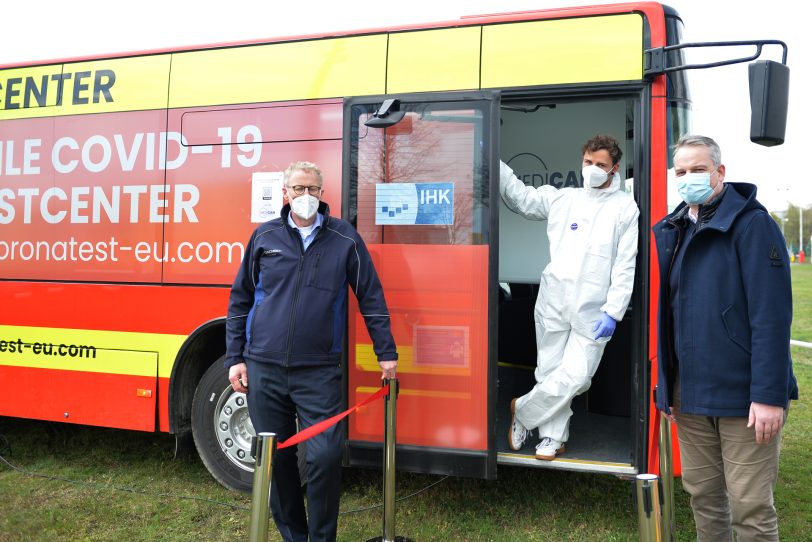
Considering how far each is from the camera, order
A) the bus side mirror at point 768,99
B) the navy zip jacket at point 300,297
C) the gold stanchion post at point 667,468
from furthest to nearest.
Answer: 1. the navy zip jacket at point 300,297
2. the bus side mirror at point 768,99
3. the gold stanchion post at point 667,468

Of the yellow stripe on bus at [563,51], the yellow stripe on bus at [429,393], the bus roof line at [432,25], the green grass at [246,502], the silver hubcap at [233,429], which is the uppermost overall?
the bus roof line at [432,25]

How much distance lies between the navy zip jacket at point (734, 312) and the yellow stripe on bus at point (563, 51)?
1201 millimetres

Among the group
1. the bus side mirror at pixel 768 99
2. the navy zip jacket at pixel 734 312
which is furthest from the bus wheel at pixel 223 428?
the bus side mirror at pixel 768 99

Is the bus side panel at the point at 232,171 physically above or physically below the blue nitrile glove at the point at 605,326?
above

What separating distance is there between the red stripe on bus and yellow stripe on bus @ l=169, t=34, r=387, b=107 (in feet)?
4.05

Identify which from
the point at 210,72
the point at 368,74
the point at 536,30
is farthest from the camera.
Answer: the point at 210,72

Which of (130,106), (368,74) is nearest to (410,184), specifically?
(368,74)

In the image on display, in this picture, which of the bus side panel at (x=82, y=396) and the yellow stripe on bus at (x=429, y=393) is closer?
the yellow stripe on bus at (x=429, y=393)

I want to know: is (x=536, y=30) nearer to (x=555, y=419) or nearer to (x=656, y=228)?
(x=656, y=228)

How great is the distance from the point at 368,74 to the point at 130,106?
1.66m

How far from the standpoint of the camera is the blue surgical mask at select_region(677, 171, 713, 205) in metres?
2.59

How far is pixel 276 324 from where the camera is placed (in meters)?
3.10

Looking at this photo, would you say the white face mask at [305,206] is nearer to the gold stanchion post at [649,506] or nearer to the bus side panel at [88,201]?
the bus side panel at [88,201]

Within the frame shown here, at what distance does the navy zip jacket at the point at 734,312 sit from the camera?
2350 millimetres
